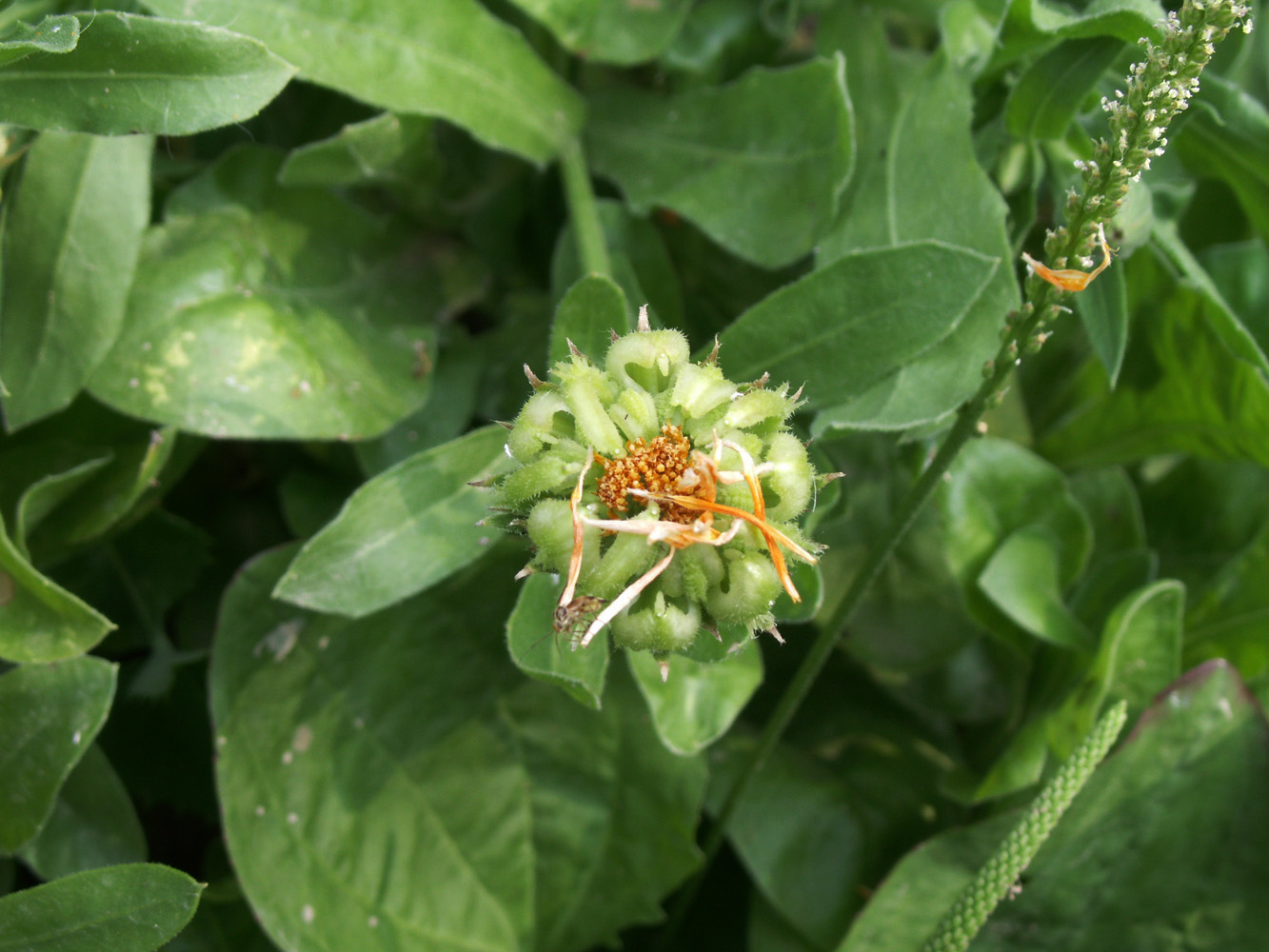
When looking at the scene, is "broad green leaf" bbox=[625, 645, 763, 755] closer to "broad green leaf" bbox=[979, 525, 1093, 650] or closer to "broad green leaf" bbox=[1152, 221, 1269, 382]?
"broad green leaf" bbox=[979, 525, 1093, 650]

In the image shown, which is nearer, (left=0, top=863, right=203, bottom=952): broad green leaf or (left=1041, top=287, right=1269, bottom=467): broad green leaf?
A: (left=0, top=863, right=203, bottom=952): broad green leaf

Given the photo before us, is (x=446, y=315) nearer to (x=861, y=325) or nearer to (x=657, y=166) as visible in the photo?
(x=657, y=166)

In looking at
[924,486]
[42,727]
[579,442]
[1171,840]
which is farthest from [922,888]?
[42,727]

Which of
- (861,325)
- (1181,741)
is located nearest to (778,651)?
(1181,741)

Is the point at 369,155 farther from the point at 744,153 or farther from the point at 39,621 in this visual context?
the point at 39,621

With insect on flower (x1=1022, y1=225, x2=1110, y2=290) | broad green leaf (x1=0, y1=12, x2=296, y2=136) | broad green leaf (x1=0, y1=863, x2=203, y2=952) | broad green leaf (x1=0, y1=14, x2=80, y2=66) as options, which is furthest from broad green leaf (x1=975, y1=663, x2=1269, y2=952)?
broad green leaf (x1=0, y1=14, x2=80, y2=66)

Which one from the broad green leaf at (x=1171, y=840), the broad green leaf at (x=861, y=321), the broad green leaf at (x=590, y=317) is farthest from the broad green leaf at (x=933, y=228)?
the broad green leaf at (x=1171, y=840)
